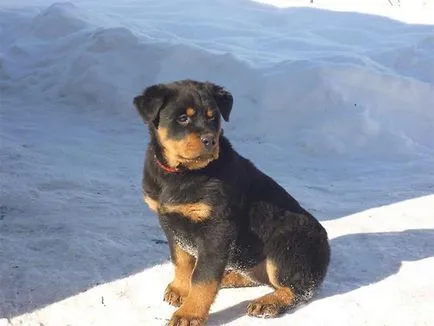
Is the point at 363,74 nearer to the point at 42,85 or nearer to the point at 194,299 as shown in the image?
the point at 42,85

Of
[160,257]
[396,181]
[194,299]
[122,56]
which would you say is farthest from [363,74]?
[194,299]

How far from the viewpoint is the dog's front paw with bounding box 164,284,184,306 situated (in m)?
3.98

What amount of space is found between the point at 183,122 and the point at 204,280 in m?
0.93

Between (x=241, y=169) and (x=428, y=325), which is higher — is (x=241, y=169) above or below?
above

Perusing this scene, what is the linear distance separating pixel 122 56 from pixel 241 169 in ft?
23.7

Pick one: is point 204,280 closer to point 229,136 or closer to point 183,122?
point 183,122

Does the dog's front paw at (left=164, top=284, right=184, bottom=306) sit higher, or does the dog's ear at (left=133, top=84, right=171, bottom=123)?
the dog's ear at (left=133, top=84, right=171, bottom=123)

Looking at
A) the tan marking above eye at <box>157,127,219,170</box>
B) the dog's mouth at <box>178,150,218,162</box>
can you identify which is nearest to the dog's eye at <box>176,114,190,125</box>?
the tan marking above eye at <box>157,127,219,170</box>

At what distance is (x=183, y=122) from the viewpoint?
3643 millimetres

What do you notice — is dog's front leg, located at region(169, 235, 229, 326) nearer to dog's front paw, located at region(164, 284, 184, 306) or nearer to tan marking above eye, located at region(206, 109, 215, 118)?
dog's front paw, located at region(164, 284, 184, 306)

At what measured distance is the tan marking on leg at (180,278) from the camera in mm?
3986

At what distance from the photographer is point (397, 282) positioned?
4.36m

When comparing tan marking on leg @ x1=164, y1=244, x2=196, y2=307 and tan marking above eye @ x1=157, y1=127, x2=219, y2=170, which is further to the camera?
tan marking on leg @ x1=164, y1=244, x2=196, y2=307

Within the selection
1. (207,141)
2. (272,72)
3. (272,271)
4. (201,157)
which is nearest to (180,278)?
(272,271)
